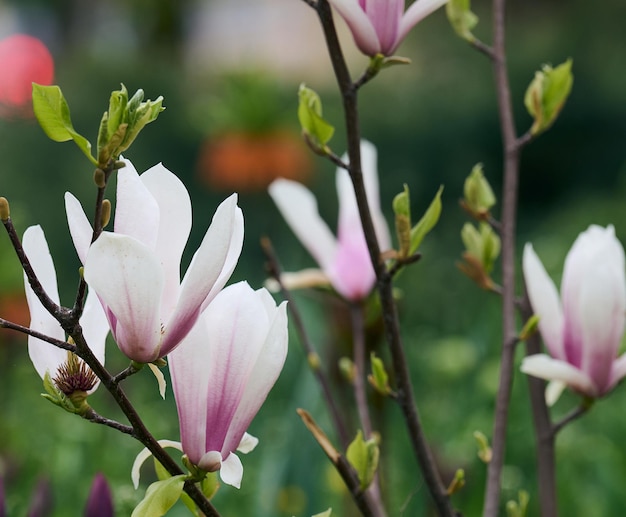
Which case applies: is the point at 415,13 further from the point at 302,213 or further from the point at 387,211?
the point at 387,211

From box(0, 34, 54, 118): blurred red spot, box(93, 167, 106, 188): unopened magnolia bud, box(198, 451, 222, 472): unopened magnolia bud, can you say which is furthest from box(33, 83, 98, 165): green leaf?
box(0, 34, 54, 118): blurred red spot

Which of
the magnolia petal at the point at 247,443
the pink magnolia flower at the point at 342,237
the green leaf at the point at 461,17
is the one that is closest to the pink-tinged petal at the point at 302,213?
the pink magnolia flower at the point at 342,237

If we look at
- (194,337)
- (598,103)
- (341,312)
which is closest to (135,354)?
(194,337)

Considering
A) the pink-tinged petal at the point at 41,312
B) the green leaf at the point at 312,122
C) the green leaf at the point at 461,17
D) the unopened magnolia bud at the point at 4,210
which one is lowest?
the pink-tinged petal at the point at 41,312

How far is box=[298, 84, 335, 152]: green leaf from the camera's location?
1.70ft

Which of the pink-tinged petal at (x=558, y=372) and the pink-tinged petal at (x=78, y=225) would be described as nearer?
Result: the pink-tinged petal at (x=78, y=225)

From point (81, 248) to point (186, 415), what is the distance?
3.4 inches

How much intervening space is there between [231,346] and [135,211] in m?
0.07

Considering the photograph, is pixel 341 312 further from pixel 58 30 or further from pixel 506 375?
pixel 58 30

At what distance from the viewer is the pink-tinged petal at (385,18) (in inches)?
19.1

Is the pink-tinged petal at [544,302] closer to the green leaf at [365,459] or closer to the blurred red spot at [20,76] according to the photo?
the green leaf at [365,459]

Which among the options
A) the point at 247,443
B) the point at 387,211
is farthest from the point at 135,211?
the point at 387,211

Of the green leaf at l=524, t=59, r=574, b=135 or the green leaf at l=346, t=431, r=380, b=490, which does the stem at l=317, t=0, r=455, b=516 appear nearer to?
the green leaf at l=346, t=431, r=380, b=490

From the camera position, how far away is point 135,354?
0.38 meters
